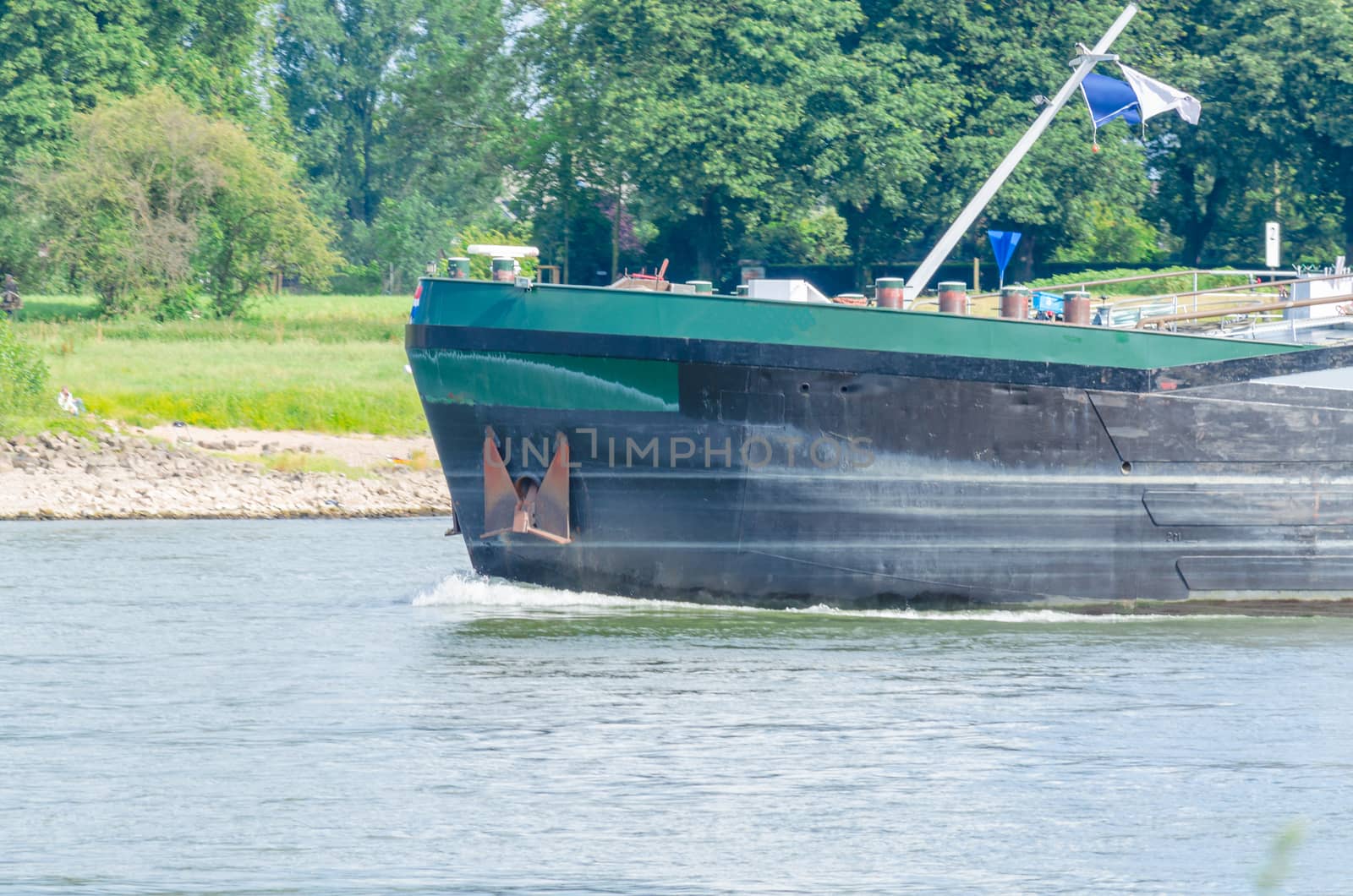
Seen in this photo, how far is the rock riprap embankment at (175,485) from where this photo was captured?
31.9 m

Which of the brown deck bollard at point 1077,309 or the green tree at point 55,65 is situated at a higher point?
the green tree at point 55,65

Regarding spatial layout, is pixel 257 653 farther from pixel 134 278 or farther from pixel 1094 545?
pixel 134 278

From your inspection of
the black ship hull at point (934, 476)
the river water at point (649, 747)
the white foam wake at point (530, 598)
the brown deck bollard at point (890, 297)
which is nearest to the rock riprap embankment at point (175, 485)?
the river water at point (649, 747)

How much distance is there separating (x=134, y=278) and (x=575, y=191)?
42.4ft

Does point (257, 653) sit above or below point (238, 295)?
below

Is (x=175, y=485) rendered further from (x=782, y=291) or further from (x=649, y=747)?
(x=649, y=747)

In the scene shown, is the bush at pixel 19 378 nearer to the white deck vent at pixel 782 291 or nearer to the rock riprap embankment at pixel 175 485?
the rock riprap embankment at pixel 175 485

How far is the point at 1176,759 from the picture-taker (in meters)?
14.6

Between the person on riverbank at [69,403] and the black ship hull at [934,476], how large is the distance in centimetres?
1854

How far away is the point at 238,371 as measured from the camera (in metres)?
41.0

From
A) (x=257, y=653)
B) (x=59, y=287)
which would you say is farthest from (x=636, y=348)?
(x=59, y=287)
